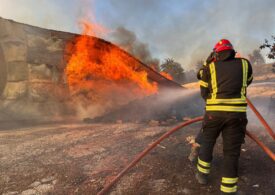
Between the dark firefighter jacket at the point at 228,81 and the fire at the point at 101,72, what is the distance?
26.9 ft

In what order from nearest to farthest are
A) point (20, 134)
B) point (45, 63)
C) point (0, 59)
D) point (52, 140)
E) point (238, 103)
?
point (238, 103) → point (52, 140) → point (20, 134) → point (0, 59) → point (45, 63)

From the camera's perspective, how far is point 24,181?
4195 mm

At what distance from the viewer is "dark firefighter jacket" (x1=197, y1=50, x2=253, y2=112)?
3779 mm

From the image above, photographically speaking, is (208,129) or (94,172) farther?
(94,172)

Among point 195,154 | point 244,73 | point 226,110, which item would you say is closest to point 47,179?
point 195,154

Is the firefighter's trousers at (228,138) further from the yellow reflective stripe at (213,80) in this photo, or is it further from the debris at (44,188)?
the debris at (44,188)

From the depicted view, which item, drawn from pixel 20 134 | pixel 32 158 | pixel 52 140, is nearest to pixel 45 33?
pixel 20 134

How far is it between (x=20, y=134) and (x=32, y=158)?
261 centimetres

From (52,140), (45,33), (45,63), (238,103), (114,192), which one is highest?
(45,33)

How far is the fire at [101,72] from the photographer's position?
11227 mm

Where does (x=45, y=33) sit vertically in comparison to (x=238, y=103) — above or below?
above

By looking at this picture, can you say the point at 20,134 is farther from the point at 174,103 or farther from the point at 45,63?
the point at 174,103

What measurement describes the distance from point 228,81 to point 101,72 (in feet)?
28.8

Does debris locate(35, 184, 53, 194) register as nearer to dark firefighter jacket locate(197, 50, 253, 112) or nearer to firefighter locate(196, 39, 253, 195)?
firefighter locate(196, 39, 253, 195)
